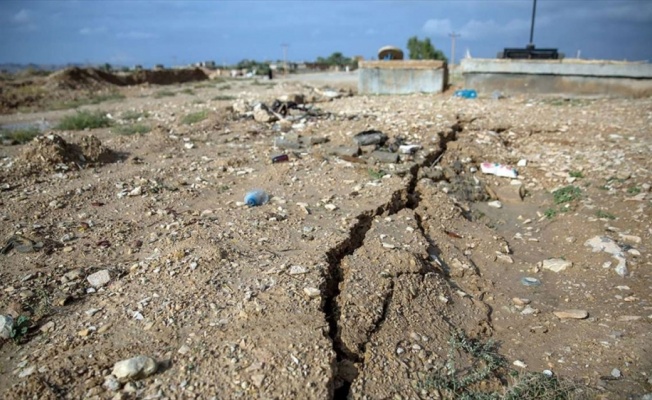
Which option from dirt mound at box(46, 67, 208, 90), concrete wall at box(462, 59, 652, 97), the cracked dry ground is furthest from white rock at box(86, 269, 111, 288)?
dirt mound at box(46, 67, 208, 90)

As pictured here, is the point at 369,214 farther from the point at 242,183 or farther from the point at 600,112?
the point at 600,112

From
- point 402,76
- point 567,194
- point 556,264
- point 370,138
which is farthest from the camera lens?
point 402,76

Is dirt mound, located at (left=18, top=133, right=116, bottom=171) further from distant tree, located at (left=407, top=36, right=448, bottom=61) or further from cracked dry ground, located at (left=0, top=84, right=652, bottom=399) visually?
distant tree, located at (left=407, top=36, right=448, bottom=61)

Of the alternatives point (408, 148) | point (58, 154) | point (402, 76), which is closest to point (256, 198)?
point (408, 148)

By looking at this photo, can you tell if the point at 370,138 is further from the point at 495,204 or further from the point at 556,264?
the point at 556,264

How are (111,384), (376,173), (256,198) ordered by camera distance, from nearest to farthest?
(111,384), (256,198), (376,173)

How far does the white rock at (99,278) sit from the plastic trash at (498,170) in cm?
395

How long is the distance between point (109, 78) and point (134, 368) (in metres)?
18.3

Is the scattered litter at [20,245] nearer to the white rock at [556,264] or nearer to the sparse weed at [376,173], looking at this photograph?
the sparse weed at [376,173]

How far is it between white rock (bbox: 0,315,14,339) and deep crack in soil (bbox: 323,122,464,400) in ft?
5.06

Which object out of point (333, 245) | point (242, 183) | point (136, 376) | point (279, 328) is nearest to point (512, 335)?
point (333, 245)

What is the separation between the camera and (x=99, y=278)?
7.96 feet

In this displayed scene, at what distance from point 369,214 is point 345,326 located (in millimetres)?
1321

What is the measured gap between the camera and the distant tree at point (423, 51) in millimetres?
26019
